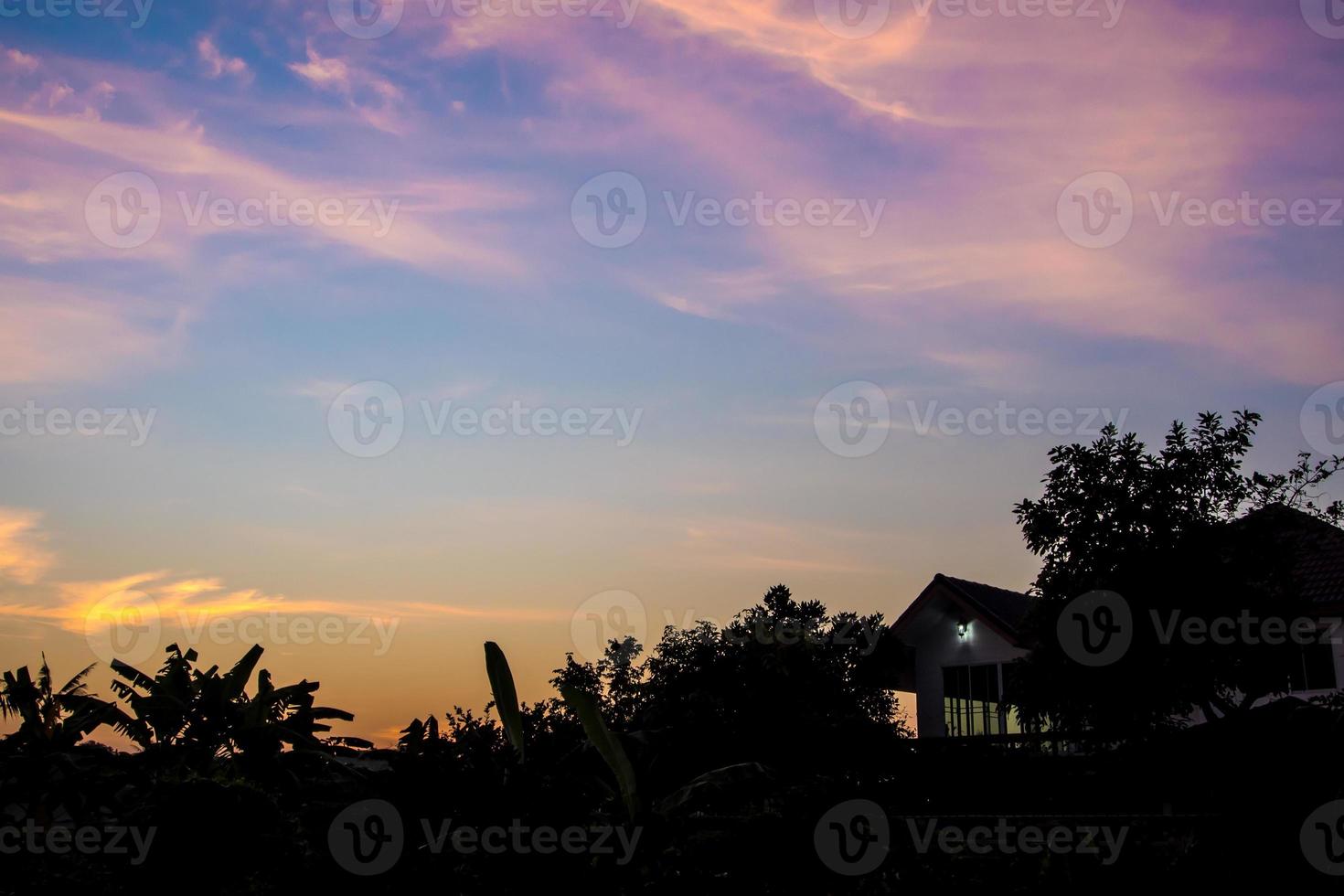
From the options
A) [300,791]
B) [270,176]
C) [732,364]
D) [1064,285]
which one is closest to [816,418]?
[732,364]

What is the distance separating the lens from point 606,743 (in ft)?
36.1

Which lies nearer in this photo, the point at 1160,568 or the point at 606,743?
the point at 606,743

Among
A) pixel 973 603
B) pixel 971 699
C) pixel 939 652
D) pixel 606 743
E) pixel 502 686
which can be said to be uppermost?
pixel 973 603

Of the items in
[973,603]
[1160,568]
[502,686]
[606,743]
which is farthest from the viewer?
[973,603]

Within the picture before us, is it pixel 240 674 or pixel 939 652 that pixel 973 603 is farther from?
pixel 240 674

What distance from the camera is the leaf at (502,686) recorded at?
11.6 meters

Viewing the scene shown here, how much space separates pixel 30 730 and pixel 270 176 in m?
13.5

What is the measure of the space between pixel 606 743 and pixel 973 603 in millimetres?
20750

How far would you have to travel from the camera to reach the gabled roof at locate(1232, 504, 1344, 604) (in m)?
18.9

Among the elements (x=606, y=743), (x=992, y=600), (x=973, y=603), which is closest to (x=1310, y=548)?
(x=973, y=603)

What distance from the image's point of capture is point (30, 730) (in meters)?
22.3

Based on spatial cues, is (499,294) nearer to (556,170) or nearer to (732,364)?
(556,170)

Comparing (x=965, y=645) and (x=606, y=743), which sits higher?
(x=965, y=645)

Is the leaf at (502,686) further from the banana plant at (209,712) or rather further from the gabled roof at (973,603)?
the gabled roof at (973,603)
